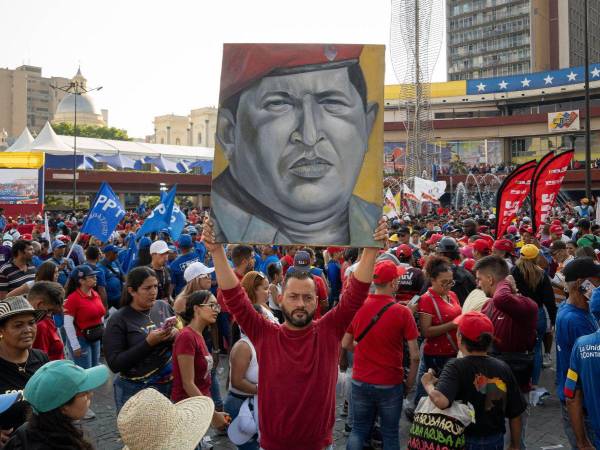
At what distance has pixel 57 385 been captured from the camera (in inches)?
107

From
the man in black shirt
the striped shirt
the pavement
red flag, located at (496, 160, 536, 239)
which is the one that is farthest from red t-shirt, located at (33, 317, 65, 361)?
red flag, located at (496, 160, 536, 239)

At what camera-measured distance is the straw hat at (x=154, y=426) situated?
2.59 meters

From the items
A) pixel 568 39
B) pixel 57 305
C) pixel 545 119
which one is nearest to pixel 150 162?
pixel 545 119

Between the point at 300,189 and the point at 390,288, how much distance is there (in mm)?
1714

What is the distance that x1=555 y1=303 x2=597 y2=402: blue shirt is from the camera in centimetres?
429

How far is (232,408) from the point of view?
4.84m

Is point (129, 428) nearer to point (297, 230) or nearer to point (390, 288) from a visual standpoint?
point (297, 230)

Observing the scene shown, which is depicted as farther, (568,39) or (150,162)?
(568,39)

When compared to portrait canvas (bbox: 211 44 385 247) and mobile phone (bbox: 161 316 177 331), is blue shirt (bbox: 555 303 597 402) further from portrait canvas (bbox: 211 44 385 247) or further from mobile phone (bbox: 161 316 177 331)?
mobile phone (bbox: 161 316 177 331)

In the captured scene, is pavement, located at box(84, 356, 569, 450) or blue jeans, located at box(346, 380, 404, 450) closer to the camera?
blue jeans, located at box(346, 380, 404, 450)

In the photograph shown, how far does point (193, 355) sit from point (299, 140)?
183 centimetres

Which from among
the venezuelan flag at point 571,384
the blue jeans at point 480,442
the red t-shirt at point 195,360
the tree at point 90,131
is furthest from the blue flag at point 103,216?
the tree at point 90,131

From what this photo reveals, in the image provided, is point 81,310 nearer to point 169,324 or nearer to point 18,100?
point 169,324

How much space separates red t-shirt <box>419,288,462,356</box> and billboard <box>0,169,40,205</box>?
22566 mm
